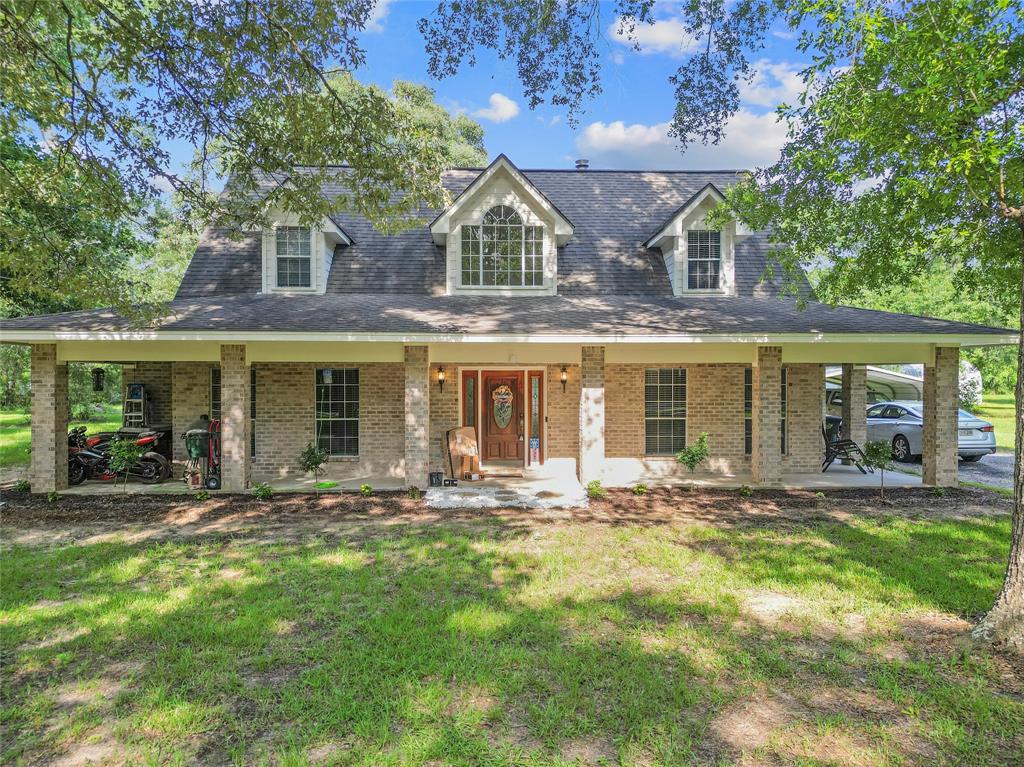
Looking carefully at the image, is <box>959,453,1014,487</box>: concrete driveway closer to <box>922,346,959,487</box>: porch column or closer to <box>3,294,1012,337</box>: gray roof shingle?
<box>922,346,959,487</box>: porch column

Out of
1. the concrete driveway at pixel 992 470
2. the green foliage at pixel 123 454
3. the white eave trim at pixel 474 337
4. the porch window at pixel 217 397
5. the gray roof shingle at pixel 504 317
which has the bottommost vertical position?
the concrete driveway at pixel 992 470

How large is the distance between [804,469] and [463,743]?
11522 millimetres

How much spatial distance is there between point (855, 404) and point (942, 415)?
9.63 ft

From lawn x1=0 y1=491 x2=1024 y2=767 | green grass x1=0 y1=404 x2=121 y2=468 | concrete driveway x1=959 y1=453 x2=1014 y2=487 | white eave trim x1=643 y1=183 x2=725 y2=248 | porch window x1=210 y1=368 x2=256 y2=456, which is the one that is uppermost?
white eave trim x1=643 y1=183 x2=725 y2=248

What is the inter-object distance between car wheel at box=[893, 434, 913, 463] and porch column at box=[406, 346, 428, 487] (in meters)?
13.5

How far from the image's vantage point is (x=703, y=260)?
12.7 m

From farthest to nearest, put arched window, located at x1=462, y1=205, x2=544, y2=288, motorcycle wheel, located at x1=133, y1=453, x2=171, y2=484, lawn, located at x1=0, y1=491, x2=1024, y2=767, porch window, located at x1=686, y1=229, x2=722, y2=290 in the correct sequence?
porch window, located at x1=686, y1=229, x2=722, y2=290 < arched window, located at x1=462, y1=205, x2=544, y2=288 < motorcycle wheel, located at x1=133, y1=453, x2=171, y2=484 < lawn, located at x1=0, y1=491, x2=1024, y2=767

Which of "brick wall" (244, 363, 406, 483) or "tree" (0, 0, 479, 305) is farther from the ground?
"tree" (0, 0, 479, 305)

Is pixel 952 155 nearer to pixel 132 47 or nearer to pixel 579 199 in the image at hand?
pixel 132 47

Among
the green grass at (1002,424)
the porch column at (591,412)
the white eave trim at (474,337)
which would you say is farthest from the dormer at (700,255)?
the green grass at (1002,424)

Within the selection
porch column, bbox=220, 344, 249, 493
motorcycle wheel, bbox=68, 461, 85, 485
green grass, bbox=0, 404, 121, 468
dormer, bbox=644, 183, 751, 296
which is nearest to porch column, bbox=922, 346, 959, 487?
dormer, bbox=644, 183, 751, 296

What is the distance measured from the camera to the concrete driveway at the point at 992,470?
1229cm

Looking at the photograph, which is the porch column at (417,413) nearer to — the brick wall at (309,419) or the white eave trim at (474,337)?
the white eave trim at (474,337)

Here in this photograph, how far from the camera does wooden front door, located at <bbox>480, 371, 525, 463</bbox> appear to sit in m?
12.5
